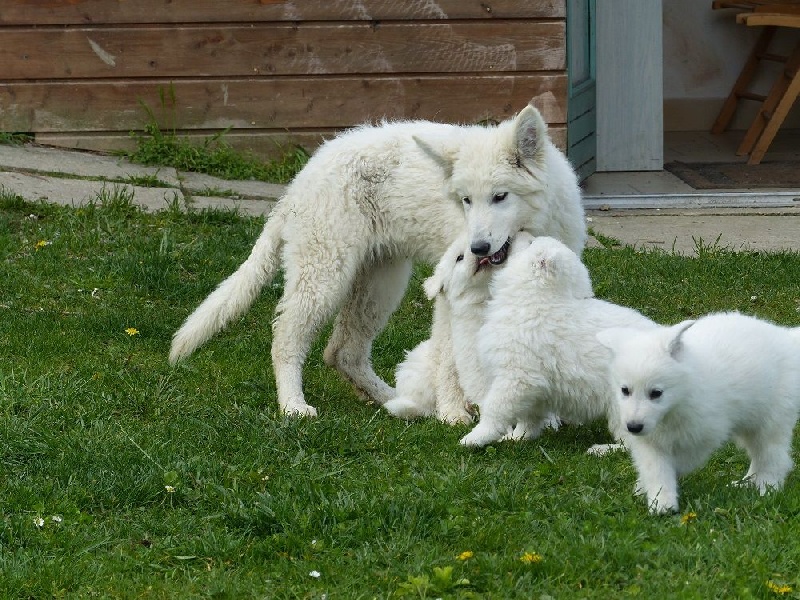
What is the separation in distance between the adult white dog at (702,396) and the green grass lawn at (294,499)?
0.44 ft

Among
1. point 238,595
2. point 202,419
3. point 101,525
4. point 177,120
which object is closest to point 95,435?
point 202,419

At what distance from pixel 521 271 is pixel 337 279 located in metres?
1.25

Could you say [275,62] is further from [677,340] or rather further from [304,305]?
[677,340]

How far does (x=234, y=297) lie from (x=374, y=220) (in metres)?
0.80

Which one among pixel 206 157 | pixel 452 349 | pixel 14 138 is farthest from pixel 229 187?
pixel 452 349

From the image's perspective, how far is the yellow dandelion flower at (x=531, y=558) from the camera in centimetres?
355

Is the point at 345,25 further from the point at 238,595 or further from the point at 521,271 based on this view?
the point at 238,595

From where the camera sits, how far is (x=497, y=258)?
201 inches

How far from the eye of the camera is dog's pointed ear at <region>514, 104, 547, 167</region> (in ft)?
16.7

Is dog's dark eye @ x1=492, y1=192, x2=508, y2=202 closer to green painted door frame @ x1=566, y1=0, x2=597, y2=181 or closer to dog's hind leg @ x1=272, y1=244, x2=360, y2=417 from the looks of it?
dog's hind leg @ x1=272, y1=244, x2=360, y2=417

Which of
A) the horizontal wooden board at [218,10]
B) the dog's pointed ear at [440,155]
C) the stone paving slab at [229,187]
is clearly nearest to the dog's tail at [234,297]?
the dog's pointed ear at [440,155]

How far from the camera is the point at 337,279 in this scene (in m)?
5.69

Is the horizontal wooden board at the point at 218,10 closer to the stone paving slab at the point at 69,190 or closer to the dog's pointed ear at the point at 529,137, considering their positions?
the stone paving slab at the point at 69,190

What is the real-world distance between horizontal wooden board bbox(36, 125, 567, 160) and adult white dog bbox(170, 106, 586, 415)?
3955 millimetres
